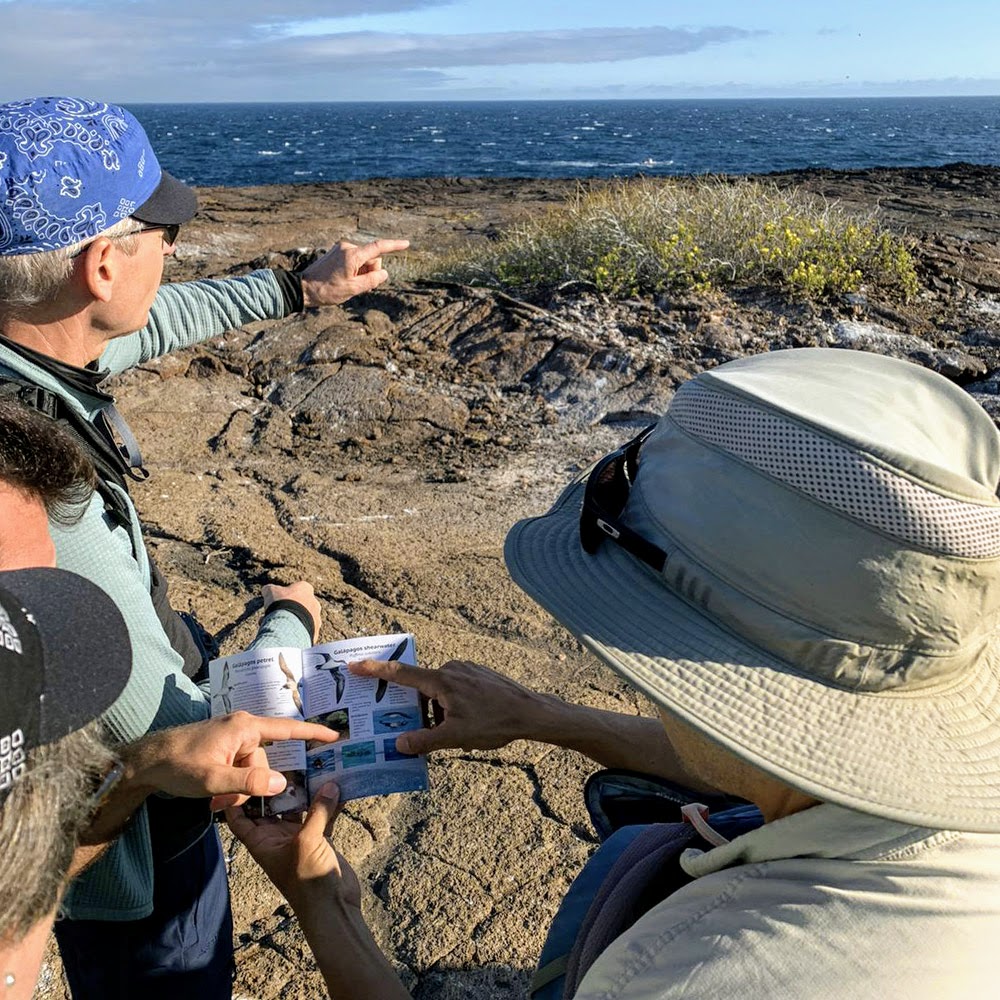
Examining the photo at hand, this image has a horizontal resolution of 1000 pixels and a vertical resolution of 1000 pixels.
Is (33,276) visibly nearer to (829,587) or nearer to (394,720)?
(394,720)

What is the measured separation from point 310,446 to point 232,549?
1416 millimetres

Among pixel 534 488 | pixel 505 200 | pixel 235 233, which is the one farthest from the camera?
pixel 505 200

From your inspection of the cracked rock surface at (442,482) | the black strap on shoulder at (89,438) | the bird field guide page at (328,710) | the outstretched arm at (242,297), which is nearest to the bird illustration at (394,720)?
the bird field guide page at (328,710)

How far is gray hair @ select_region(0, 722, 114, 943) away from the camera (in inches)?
41.1

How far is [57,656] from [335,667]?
2.78 ft

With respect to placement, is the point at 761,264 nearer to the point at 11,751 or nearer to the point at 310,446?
the point at 310,446


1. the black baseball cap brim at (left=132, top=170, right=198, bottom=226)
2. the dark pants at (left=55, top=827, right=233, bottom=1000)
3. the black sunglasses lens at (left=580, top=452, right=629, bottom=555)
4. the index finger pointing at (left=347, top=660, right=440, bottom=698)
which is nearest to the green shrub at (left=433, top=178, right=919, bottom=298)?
the black baseball cap brim at (left=132, top=170, right=198, bottom=226)

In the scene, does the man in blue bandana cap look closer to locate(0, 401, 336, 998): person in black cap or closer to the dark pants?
the dark pants

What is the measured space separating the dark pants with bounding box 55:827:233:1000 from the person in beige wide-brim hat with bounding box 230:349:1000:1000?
102cm

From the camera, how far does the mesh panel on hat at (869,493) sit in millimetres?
1119

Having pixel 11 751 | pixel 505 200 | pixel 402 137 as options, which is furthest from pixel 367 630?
pixel 402 137

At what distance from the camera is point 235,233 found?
40.4 ft

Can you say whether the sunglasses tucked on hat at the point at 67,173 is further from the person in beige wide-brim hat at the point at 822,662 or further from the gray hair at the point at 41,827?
the person in beige wide-brim hat at the point at 822,662

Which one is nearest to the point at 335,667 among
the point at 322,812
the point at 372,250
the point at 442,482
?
the point at 322,812
